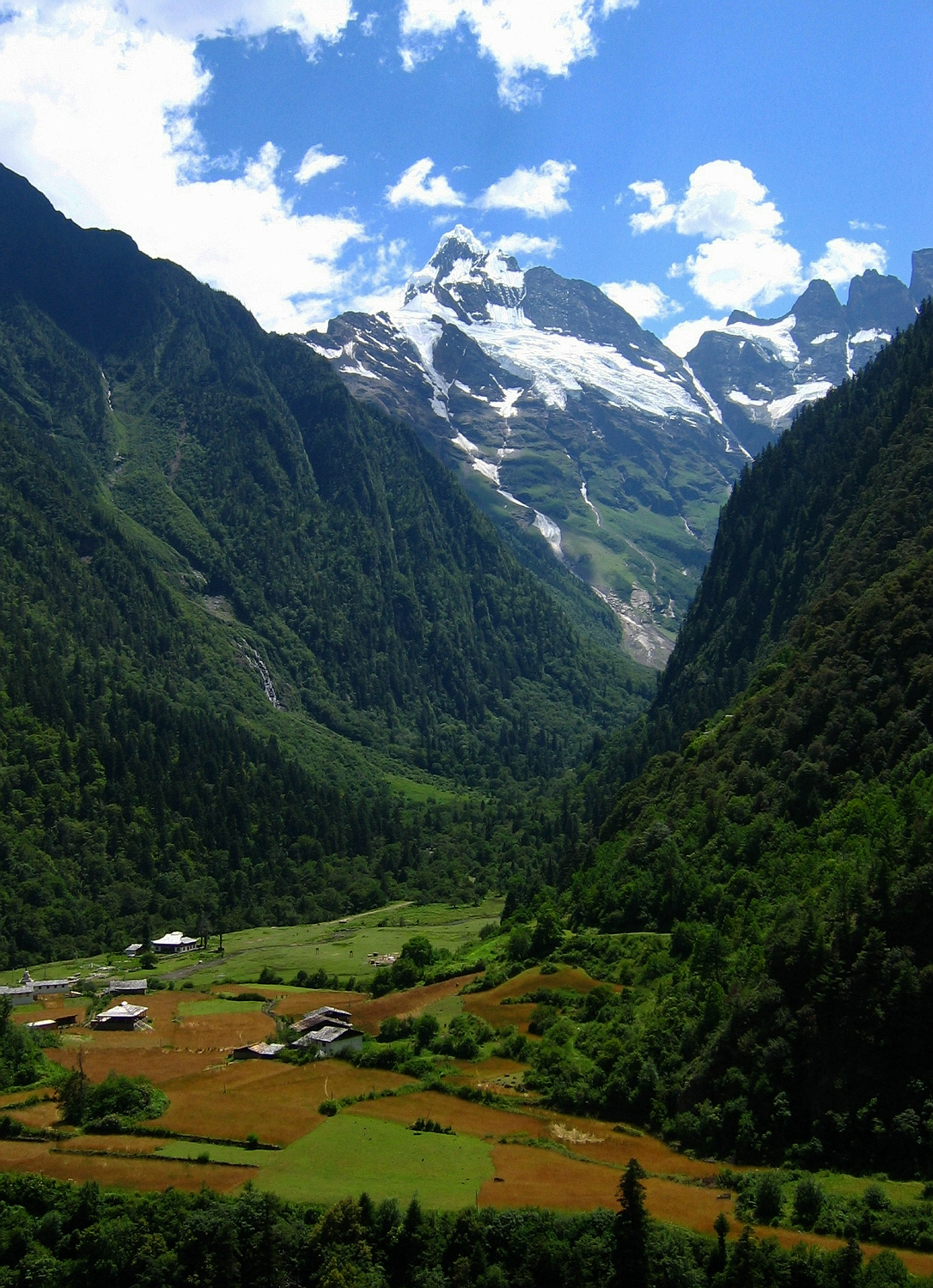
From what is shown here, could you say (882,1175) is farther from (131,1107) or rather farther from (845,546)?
(845,546)

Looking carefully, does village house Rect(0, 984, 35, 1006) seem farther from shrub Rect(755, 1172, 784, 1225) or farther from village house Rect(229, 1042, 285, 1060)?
shrub Rect(755, 1172, 784, 1225)

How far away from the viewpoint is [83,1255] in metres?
61.8

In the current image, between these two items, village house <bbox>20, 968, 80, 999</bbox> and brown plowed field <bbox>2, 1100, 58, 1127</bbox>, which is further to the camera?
village house <bbox>20, 968, 80, 999</bbox>

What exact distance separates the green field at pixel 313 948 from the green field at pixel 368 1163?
53581mm

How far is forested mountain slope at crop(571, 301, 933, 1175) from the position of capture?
6869 centimetres

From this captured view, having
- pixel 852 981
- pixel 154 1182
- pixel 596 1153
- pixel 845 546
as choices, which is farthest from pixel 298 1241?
pixel 845 546

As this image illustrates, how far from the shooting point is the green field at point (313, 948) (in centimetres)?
13788

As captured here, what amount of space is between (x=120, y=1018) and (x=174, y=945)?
179 ft

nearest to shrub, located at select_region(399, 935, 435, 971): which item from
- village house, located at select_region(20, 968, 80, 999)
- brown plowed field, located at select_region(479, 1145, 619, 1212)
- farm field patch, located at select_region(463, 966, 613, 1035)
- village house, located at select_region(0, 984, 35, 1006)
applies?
farm field patch, located at select_region(463, 966, 613, 1035)

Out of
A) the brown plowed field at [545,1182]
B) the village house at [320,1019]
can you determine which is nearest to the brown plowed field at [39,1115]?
the village house at [320,1019]

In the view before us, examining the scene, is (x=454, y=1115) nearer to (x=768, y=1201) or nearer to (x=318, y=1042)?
(x=318, y=1042)

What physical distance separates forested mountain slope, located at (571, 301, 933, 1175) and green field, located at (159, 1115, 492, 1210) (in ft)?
46.4

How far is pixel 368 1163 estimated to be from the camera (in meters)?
69.1

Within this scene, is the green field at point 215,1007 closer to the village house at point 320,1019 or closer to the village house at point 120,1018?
the village house at point 120,1018
